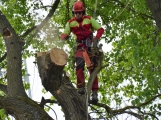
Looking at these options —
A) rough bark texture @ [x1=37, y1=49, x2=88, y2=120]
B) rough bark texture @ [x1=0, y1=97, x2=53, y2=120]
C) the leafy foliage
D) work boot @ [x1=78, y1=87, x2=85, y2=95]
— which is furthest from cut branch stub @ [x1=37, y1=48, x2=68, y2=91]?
the leafy foliage

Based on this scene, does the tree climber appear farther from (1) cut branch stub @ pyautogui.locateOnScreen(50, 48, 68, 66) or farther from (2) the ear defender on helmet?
(1) cut branch stub @ pyautogui.locateOnScreen(50, 48, 68, 66)

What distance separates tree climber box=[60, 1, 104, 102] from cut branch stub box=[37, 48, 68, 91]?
103cm

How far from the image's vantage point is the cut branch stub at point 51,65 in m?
4.71

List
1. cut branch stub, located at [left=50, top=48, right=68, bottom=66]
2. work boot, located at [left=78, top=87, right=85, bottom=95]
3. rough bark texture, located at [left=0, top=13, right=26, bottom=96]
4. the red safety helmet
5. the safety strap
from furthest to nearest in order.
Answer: the red safety helmet, rough bark texture, located at [left=0, top=13, right=26, bottom=96], the safety strap, work boot, located at [left=78, top=87, right=85, bottom=95], cut branch stub, located at [left=50, top=48, right=68, bottom=66]

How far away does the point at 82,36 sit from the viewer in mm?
6242

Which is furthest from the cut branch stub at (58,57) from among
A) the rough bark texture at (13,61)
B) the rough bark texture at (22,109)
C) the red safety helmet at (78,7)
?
the red safety helmet at (78,7)

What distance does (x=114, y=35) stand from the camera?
1108 centimetres

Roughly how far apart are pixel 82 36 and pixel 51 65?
5.17 ft

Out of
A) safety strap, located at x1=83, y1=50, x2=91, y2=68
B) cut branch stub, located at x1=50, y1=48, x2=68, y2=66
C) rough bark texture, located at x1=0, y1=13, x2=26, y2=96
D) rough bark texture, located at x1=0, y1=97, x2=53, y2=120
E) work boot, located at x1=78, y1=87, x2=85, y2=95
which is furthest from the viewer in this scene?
rough bark texture, located at x1=0, y1=13, x2=26, y2=96

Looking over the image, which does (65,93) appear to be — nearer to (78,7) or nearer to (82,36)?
(82,36)

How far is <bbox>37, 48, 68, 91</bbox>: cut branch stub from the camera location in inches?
186

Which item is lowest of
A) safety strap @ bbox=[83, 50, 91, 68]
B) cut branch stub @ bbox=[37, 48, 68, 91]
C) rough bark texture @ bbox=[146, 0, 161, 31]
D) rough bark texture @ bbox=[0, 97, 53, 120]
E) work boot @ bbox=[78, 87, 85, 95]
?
rough bark texture @ bbox=[0, 97, 53, 120]

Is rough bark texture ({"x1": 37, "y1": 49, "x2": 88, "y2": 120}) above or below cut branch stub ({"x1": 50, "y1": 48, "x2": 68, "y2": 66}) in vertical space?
below

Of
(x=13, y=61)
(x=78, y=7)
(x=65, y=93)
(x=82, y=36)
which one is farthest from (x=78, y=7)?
(x=65, y=93)
